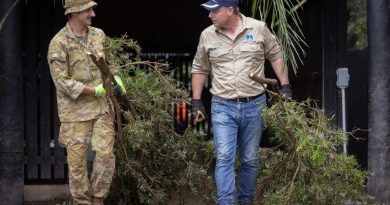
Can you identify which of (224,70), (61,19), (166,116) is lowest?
(166,116)

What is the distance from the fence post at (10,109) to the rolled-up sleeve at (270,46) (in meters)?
2.94

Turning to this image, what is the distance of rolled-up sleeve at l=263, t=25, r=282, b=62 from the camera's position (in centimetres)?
625

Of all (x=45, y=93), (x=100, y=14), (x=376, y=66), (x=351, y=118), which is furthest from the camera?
(x=100, y=14)

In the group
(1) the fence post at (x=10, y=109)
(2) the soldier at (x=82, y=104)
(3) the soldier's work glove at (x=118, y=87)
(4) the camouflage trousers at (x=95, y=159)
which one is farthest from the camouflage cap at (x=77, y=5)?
(1) the fence post at (x=10, y=109)

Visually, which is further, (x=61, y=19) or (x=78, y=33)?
(x=61, y=19)

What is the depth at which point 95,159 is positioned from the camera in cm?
606

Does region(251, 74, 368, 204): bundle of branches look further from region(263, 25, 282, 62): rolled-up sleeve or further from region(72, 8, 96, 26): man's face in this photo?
region(72, 8, 96, 26): man's face

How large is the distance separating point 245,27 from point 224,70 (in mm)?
408

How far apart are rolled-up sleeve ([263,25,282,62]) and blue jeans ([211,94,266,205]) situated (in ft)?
1.27

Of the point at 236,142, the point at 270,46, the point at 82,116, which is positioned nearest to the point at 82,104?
the point at 82,116

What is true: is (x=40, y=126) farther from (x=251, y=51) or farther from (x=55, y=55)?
(x=251, y=51)

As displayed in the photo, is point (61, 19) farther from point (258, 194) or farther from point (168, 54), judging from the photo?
point (168, 54)

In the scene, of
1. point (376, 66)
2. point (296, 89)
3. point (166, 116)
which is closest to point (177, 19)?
point (296, 89)

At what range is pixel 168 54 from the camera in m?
16.2
